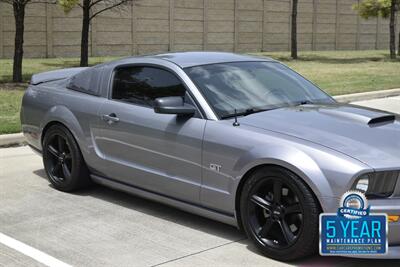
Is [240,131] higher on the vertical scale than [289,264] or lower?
higher

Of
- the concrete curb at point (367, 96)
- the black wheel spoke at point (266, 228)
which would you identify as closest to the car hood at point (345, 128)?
the black wheel spoke at point (266, 228)

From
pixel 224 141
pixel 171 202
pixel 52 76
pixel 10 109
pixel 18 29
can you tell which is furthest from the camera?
pixel 18 29

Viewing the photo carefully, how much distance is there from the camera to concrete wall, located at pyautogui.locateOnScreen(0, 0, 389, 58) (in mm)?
26125

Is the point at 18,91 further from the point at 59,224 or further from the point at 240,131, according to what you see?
the point at 240,131

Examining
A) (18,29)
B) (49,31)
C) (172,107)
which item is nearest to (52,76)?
(172,107)

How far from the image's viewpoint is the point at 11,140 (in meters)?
8.47

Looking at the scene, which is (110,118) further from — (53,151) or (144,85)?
(53,151)

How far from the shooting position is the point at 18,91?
13430 millimetres

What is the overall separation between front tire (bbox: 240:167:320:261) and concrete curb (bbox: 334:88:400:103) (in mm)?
9622

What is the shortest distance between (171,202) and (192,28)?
28.2 meters

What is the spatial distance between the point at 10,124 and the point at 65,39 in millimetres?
18372

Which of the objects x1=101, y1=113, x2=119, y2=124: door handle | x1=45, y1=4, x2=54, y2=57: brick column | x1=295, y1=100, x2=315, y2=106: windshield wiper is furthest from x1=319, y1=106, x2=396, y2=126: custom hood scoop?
x1=45, y1=4, x2=54, y2=57: brick column

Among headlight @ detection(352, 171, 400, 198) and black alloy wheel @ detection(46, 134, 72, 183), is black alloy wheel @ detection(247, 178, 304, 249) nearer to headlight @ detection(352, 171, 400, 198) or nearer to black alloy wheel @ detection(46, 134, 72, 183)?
headlight @ detection(352, 171, 400, 198)

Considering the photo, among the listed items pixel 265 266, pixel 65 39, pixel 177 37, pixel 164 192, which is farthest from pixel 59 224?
pixel 177 37
